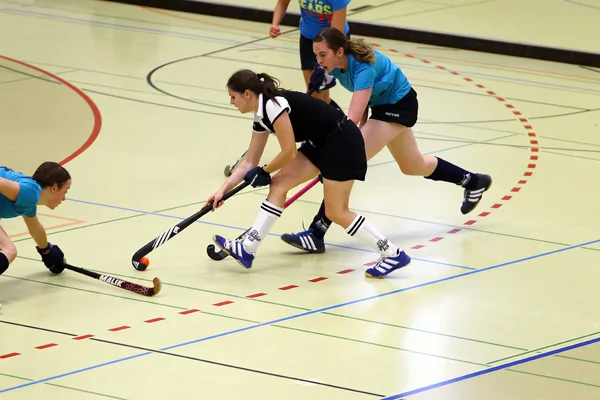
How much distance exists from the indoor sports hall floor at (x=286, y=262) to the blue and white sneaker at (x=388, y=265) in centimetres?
8

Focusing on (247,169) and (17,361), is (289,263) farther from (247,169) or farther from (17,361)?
(17,361)

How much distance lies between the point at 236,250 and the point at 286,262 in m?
0.40

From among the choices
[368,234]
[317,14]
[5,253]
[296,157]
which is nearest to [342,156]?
[296,157]

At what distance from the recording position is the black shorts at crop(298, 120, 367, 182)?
5566mm

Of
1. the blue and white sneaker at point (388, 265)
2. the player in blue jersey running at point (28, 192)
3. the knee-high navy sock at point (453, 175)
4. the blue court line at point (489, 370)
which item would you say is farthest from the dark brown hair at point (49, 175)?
the knee-high navy sock at point (453, 175)

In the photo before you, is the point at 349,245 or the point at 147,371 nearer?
the point at 147,371

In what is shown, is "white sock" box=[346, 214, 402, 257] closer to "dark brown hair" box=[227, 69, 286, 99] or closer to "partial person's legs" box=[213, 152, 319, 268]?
"partial person's legs" box=[213, 152, 319, 268]

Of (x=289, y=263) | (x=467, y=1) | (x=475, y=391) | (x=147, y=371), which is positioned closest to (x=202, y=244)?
(x=289, y=263)

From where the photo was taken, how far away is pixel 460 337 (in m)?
4.99

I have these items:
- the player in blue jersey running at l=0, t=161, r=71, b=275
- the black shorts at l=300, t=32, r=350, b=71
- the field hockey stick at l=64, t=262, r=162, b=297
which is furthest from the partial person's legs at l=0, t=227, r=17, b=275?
the black shorts at l=300, t=32, r=350, b=71

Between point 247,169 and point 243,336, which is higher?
point 247,169

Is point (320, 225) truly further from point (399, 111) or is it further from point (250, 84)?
point (250, 84)

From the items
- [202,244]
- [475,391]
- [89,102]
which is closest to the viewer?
[475,391]

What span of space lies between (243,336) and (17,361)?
1.01 m
